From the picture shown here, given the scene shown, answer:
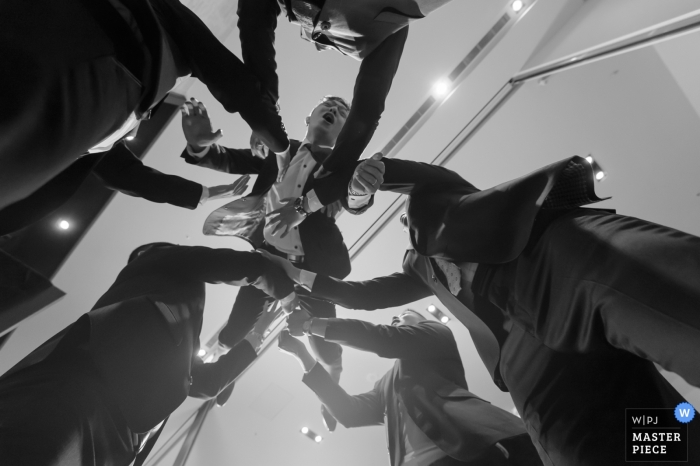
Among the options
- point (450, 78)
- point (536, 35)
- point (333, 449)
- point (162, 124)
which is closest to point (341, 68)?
point (450, 78)

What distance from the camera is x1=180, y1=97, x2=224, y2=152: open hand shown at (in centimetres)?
113

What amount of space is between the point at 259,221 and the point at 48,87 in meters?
1.05

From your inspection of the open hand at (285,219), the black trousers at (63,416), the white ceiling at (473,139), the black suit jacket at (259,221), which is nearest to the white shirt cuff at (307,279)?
the open hand at (285,219)

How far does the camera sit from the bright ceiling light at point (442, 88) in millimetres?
1910

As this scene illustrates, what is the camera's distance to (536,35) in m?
1.91

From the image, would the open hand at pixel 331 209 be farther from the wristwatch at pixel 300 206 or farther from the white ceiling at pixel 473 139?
the white ceiling at pixel 473 139

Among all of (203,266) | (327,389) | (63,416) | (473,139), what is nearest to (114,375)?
(63,416)

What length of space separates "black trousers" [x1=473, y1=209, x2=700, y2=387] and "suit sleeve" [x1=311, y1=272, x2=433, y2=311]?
0.50 m

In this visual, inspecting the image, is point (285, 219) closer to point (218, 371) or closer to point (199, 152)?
point (199, 152)

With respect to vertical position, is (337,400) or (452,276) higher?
(452,276)

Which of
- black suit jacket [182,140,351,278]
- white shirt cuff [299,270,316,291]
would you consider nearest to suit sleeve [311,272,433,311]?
white shirt cuff [299,270,316,291]

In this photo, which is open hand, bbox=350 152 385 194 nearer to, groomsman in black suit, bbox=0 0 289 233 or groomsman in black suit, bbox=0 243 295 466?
groomsman in black suit, bbox=0 0 289 233

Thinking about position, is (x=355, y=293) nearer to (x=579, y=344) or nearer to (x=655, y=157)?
(x=579, y=344)

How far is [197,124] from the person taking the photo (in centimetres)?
114
